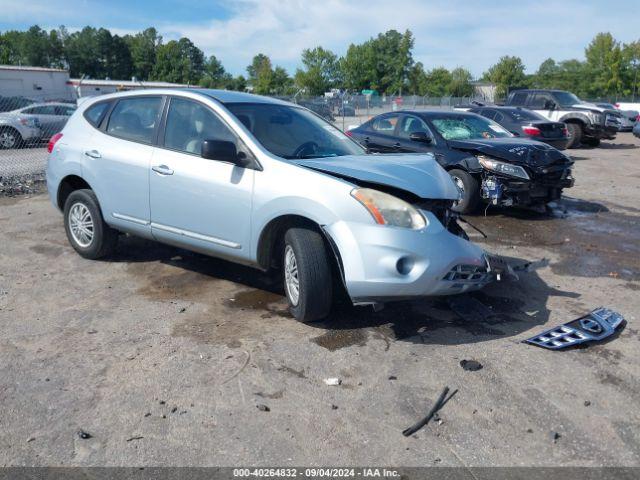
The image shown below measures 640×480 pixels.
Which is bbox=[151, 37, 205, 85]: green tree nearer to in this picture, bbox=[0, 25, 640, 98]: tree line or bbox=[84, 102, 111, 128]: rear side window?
bbox=[0, 25, 640, 98]: tree line

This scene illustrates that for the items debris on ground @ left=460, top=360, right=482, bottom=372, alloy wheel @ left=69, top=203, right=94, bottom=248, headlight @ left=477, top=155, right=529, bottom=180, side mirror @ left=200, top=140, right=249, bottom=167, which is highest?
side mirror @ left=200, top=140, right=249, bottom=167

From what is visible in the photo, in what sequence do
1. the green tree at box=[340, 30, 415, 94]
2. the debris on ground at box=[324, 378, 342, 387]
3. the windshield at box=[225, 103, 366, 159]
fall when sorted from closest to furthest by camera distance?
the debris on ground at box=[324, 378, 342, 387], the windshield at box=[225, 103, 366, 159], the green tree at box=[340, 30, 415, 94]

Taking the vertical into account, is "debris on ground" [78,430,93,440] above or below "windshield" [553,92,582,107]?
below

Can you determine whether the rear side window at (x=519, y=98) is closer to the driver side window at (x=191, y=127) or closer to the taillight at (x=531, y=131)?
the taillight at (x=531, y=131)

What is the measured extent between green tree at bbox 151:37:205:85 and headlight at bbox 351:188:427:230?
333ft

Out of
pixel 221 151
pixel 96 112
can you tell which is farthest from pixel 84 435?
pixel 96 112

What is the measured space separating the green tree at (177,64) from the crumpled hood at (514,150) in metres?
97.6

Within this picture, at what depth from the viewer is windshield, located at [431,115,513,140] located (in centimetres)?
881

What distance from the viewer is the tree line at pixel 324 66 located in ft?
243

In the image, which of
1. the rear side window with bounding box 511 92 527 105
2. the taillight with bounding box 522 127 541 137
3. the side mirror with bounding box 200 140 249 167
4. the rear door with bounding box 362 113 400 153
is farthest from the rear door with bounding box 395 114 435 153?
the rear side window with bounding box 511 92 527 105

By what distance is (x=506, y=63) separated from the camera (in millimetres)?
75438

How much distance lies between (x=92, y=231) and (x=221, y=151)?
2.20 metres

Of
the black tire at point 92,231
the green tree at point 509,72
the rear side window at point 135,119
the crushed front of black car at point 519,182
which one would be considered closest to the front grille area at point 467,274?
the rear side window at point 135,119

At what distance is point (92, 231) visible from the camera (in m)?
5.84
